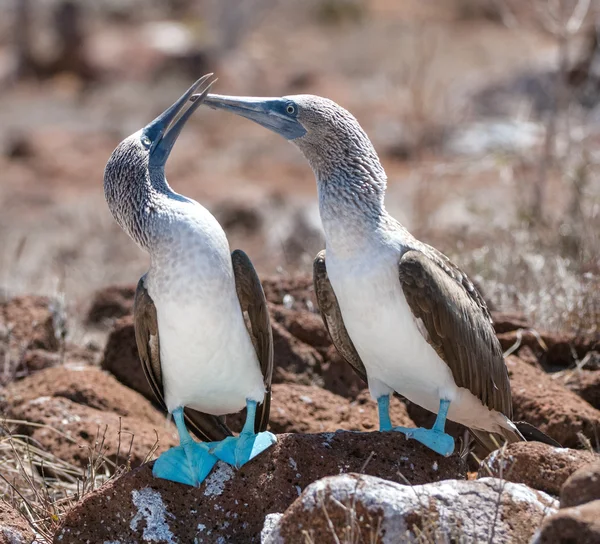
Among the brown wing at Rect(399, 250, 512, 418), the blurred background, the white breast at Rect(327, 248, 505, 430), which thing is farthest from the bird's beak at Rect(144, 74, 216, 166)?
the blurred background

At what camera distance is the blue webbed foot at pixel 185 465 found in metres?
3.97

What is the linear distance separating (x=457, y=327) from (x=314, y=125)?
1044mm

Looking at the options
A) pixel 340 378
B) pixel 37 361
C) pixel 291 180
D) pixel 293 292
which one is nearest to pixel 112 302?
pixel 37 361

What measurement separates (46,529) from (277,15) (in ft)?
108

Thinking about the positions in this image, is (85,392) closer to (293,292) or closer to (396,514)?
(293,292)

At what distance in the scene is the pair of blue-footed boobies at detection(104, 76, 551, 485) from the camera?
409 cm

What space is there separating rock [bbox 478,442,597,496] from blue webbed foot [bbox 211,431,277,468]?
866mm

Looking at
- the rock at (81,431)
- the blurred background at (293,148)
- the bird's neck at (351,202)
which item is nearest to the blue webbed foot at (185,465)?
the rock at (81,431)

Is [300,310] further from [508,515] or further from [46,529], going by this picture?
[508,515]

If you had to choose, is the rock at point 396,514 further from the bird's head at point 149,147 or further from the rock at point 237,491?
the bird's head at point 149,147

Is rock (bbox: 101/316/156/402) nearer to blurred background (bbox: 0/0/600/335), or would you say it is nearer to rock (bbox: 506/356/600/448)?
blurred background (bbox: 0/0/600/335)

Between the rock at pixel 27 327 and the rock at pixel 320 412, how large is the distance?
5.92ft

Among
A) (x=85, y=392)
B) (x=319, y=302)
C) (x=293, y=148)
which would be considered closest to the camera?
(x=319, y=302)

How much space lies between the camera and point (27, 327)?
21.0ft
